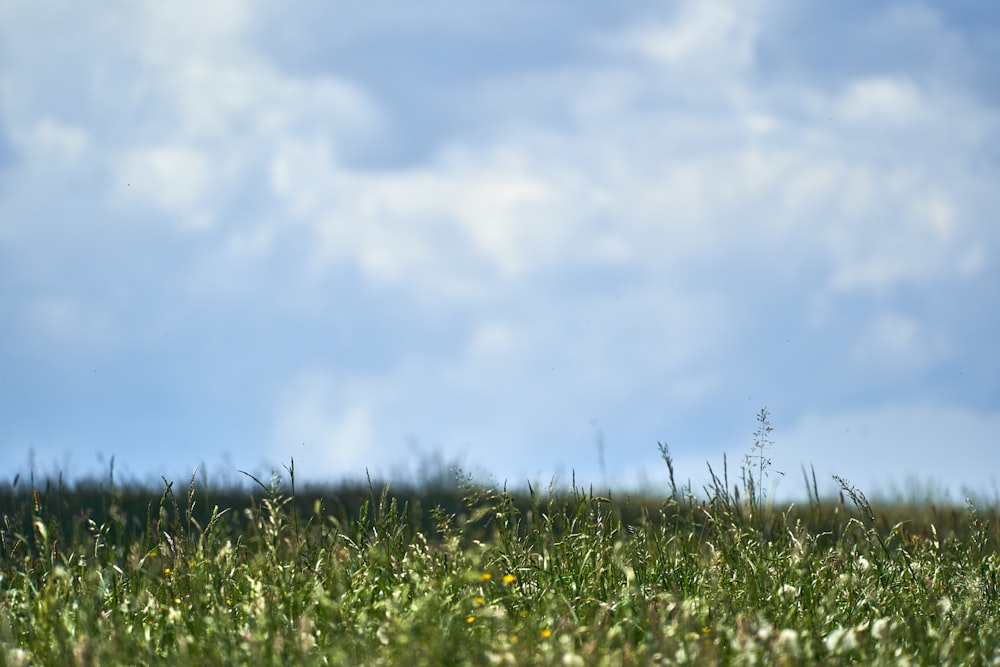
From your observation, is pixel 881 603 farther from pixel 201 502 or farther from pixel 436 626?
pixel 201 502

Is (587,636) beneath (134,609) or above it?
beneath

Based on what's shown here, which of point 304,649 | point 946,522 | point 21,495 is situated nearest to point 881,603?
point 304,649

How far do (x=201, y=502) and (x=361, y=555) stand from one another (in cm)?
675

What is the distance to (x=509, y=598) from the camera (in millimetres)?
4582

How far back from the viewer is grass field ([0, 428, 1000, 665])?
12.3ft

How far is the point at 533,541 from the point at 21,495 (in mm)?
8727

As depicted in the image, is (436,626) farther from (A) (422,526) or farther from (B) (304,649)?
(A) (422,526)

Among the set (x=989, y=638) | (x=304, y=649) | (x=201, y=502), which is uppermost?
(x=201, y=502)

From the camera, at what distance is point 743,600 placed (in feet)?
15.6

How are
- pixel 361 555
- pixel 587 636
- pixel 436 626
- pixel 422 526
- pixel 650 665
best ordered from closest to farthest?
pixel 650 665
pixel 436 626
pixel 587 636
pixel 361 555
pixel 422 526

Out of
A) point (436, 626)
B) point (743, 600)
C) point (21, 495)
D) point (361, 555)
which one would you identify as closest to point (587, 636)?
point (436, 626)

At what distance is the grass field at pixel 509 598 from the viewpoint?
3.76 m

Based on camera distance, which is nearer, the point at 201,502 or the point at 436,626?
the point at 436,626

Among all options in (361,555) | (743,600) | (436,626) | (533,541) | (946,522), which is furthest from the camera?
(946,522)
